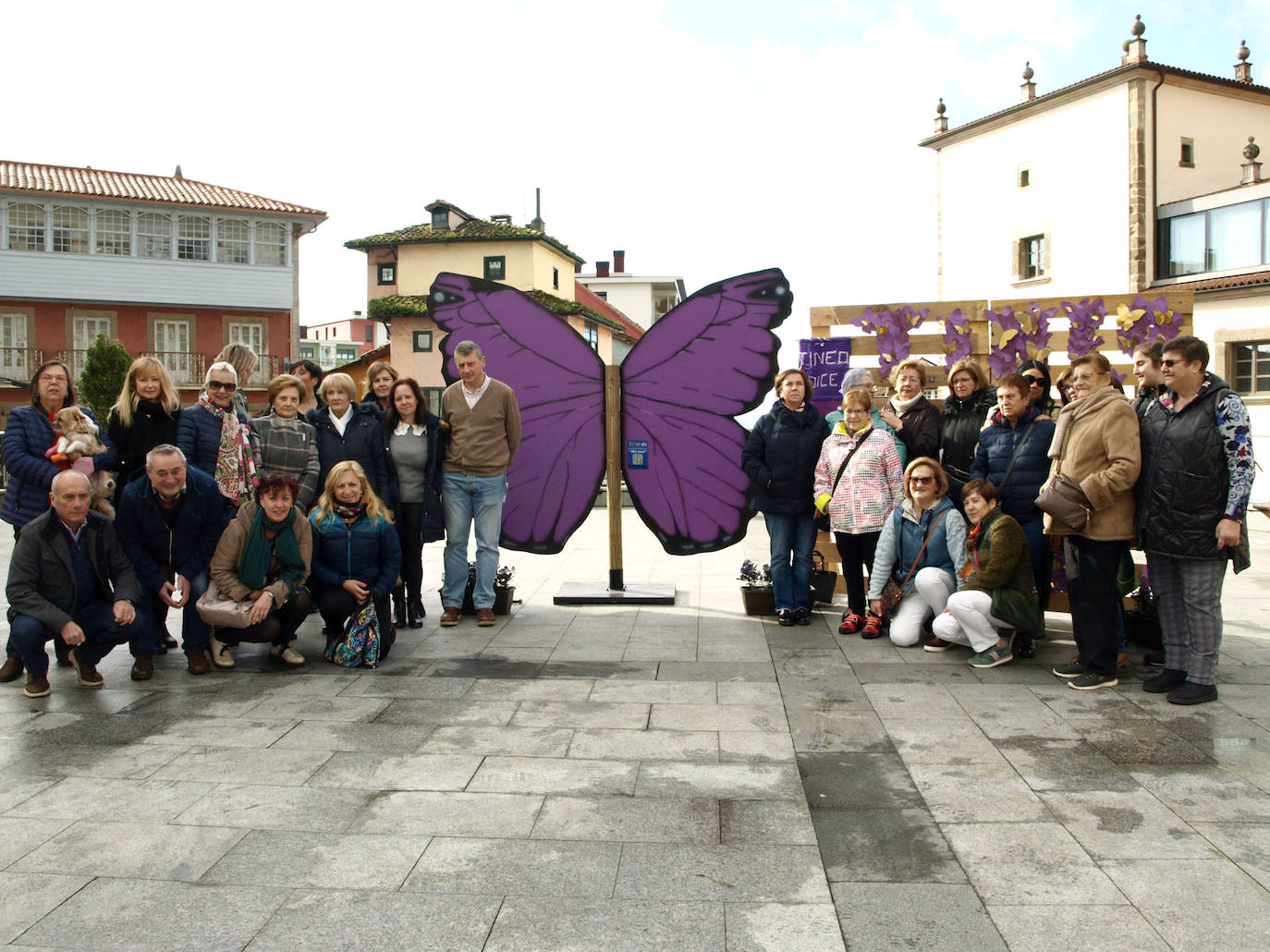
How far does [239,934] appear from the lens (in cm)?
270

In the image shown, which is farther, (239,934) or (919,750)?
(919,750)

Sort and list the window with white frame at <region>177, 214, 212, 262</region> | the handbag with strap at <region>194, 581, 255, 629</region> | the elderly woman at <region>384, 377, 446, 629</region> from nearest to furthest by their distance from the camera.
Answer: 1. the handbag with strap at <region>194, 581, 255, 629</region>
2. the elderly woman at <region>384, 377, 446, 629</region>
3. the window with white frame at <region>177, 214, 212, 262</region>

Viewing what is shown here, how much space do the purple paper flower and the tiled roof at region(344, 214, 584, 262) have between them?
33464mm

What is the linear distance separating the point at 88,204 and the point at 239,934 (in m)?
35.4

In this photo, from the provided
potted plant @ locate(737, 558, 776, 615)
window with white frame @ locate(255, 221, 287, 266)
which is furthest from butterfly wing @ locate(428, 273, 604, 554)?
window with white frame @ locate(255, 221, 287, 266)

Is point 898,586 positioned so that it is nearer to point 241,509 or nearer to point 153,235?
point 241,509

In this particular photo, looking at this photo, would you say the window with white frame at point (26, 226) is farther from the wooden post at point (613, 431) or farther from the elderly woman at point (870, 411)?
the elderly woman at point (870, 411)

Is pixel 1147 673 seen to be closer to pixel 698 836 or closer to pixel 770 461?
pixel 770 461

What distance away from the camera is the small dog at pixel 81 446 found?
555cm

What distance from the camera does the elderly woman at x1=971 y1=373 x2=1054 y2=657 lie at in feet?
18.9

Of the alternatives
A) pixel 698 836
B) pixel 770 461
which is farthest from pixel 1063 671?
pixel 698 836

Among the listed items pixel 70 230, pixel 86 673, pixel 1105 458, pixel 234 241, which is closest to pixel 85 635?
pixel 86 673

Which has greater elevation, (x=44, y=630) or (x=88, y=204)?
(x=88, y=204)

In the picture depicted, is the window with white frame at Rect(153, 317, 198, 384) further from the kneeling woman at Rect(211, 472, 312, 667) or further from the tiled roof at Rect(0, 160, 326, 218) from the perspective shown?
Result: the kneeling woman at Rect(211, 472, 312, 667)
